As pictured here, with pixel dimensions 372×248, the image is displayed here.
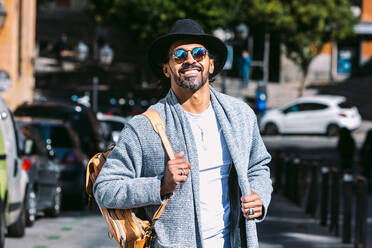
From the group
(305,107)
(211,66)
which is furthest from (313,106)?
(211,66)

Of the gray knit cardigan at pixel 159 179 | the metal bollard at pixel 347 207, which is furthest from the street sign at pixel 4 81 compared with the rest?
the gray knit cardigan at pixel 159 179

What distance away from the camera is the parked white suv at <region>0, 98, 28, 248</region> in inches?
397

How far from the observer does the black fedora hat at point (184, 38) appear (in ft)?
13.8

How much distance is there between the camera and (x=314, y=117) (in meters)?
35.2

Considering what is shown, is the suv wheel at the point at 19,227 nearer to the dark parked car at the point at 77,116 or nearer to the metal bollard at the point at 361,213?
the metal bollard at the point at 361,213

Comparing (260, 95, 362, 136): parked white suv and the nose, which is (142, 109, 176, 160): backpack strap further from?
(260, 95, 362, 136): parked white suv

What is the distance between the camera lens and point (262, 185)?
165 inches

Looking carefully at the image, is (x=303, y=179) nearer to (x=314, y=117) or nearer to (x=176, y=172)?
(x=176, y=172)

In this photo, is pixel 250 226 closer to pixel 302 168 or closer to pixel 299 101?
pixel 302 168

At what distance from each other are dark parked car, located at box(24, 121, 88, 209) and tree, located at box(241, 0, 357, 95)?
2761 cm

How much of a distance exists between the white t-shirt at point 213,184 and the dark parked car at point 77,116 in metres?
15.1

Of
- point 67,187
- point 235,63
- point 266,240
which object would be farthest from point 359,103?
point 266,240

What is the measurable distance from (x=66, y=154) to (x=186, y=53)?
11.5 metres

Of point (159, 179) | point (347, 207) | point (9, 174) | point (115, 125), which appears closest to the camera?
point (159, 179)
